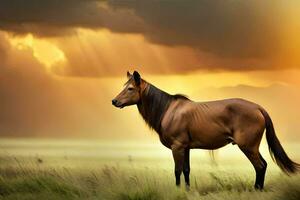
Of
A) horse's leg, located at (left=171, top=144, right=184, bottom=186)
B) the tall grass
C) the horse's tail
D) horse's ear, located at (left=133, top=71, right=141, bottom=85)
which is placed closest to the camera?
the tall grass

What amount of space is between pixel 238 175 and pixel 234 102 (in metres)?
1.02

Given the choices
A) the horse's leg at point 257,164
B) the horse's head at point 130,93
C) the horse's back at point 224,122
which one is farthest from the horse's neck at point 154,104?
the horse's leg at point 257,164

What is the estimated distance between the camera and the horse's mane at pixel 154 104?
362 inches

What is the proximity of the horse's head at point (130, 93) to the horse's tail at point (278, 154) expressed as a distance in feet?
5.81

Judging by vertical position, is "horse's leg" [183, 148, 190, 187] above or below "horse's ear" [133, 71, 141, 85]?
below

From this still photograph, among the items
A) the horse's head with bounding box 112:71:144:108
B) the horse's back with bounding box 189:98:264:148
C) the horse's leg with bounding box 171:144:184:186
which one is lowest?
the horse's leg with bounding box 171:144:184:186

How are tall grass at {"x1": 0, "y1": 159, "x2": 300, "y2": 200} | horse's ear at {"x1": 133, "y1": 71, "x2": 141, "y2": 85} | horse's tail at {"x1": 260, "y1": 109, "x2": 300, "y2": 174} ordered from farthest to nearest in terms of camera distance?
horse's tail at {"x1": 260, "y1": 109, "x2": 300, "y2": 174} → horse's ear at {"x1": 133, "y1": 71, "x2": 141, "y2": 85} → tall grass at {"x1": 0, "y1": 159, "x2": 300, "y2": 200}

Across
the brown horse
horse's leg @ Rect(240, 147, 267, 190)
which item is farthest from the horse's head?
horse's leg @ Rect(240, 147, 267, 190)

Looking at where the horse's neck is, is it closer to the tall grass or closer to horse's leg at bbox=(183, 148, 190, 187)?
horse's leg at bbox=(183, 148, 190, 187)

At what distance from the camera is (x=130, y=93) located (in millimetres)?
9078

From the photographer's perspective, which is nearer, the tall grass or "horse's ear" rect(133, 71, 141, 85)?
the tall grass

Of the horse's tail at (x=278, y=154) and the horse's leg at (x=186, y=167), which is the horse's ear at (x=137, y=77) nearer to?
the horse's leg at (x=186, y=167)

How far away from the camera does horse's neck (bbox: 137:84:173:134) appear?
9.19 meters

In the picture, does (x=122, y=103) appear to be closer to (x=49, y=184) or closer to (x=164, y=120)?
(x=164, y=120)
